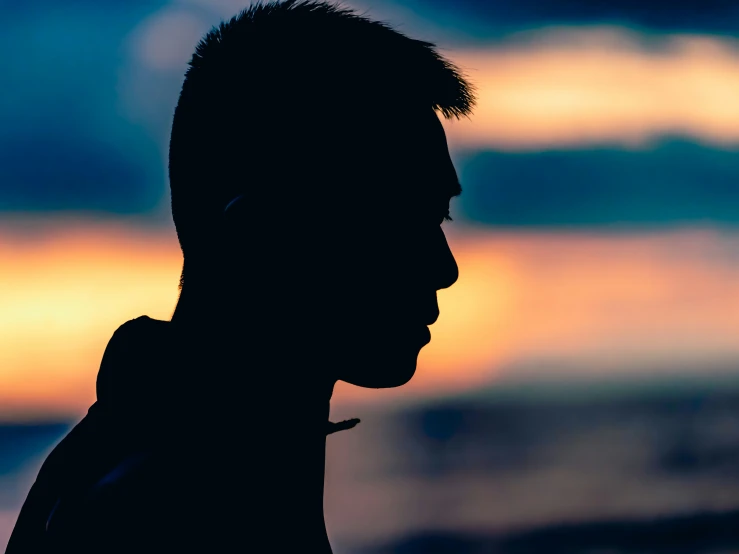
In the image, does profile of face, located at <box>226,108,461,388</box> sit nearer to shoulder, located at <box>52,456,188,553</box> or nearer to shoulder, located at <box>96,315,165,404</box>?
shoulder, located at <box>96,315,165,404</box>

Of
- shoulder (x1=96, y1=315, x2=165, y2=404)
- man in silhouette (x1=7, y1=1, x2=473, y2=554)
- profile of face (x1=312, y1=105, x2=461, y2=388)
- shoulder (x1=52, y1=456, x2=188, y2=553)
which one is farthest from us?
profile of face (x1=312, y1=105, x2=461, y2=388)

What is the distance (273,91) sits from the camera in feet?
7.11

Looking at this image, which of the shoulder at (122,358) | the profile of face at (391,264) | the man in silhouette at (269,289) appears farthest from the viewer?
the profile of face at (391,264)

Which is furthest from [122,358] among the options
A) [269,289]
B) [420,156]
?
[420,156]

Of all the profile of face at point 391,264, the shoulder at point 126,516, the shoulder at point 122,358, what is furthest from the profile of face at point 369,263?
the shoulder at point 126,516

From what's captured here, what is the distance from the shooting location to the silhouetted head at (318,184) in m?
2.12

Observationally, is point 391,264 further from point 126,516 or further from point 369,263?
point 126,516

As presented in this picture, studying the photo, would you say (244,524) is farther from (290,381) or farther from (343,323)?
(343,323)

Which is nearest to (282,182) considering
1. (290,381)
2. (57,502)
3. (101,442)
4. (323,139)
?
(323,139)

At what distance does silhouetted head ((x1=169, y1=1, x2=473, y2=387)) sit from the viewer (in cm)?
212

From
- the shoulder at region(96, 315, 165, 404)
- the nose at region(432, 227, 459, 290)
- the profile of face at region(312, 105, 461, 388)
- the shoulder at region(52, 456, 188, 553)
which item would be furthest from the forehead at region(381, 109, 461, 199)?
the shoulder at region(52, 456, 188, 553)

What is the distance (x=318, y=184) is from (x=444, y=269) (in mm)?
371

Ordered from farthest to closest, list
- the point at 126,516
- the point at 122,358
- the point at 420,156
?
the point at 420,156 → the point at 122,358 → the point at 126,516

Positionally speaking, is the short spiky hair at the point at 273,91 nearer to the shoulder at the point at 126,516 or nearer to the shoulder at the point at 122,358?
the shoulder at the point at 122,358
